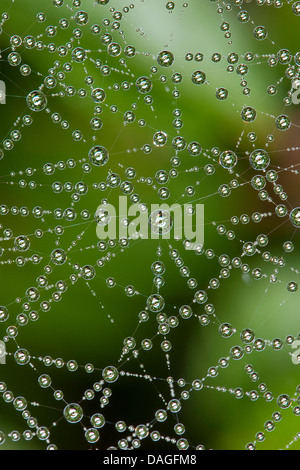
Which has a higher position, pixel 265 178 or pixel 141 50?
pixel 141 50

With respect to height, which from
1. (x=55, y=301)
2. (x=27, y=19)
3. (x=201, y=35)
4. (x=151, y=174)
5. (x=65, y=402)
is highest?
(x=201, y=35)

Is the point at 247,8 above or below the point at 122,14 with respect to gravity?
above

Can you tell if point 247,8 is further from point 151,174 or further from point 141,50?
point 151,174

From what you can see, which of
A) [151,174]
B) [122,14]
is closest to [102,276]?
[151,174]

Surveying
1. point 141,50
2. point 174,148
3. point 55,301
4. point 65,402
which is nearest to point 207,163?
point 174,148

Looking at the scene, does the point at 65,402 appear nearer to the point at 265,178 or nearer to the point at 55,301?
the point at 55,301

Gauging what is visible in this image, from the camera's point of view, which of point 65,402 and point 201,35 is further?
point 201,35
